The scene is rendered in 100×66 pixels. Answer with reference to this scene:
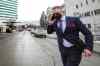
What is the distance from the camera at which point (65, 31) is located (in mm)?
2160

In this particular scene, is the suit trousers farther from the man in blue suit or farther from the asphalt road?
the asphalt road

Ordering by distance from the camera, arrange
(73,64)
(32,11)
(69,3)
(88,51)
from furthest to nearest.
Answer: (69,3)
(32,11)
(73,64)
(88,51)

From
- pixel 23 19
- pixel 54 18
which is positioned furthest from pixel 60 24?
pixel 23 19

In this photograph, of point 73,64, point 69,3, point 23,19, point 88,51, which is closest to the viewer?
point 88,51

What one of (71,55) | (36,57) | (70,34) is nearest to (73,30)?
(70,34)

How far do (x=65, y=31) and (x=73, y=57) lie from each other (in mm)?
188

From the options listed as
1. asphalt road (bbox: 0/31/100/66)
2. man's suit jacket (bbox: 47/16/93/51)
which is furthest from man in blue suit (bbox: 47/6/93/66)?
asphalt road (bbox: 0/31/100/66)

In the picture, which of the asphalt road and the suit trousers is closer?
the suit trousers

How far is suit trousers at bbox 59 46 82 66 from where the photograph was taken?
2.20m

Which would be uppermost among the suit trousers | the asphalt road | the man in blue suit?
the man in blue suit

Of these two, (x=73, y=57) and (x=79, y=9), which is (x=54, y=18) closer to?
(x=73, y=57)

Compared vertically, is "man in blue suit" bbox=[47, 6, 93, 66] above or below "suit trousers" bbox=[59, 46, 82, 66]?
above

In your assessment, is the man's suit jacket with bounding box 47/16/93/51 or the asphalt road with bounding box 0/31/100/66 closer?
the man's suit jacket with bounding box 47/16/93/51

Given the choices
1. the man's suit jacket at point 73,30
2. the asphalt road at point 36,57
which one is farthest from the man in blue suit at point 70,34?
the asphalt road at point 36,57
